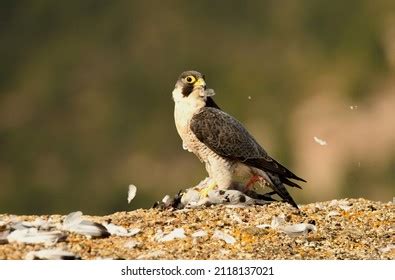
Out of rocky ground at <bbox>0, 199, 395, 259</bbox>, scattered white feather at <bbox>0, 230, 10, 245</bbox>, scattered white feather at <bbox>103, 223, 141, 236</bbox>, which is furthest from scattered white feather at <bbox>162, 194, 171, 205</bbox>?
scattered white feather at <bbox>0, 230, 10, 245</bbox>

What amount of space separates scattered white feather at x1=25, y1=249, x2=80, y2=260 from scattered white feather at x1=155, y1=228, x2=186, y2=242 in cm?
59

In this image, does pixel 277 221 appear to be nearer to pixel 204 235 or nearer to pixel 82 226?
pixel 204 235

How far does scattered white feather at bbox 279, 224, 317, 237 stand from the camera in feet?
20.1

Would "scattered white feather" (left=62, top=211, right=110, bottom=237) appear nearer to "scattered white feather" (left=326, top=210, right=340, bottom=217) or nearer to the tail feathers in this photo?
the tail feathers

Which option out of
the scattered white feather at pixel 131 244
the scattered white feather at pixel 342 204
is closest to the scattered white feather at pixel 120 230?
the scattered white feather at pixel 131 244

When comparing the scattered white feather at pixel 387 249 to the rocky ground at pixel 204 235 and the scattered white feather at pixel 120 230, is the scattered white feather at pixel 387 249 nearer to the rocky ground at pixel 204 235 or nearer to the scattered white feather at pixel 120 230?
the rocky ground at pixel 204 235

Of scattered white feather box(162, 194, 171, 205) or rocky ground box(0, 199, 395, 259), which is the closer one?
rocky ground box(0, 199, 395, 259)

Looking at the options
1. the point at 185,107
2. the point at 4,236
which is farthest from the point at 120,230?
the point at 185,107

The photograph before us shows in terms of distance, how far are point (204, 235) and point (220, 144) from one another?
0.87 meters

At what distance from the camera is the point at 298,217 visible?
6.45 m

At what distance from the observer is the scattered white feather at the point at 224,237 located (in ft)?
19.3

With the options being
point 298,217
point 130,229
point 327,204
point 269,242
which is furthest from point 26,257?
point 327,204

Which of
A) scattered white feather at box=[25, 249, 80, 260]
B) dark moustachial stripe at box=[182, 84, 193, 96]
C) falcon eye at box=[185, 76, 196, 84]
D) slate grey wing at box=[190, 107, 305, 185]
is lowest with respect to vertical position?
scattered white feather at box=[25, 249, 80, 260]
